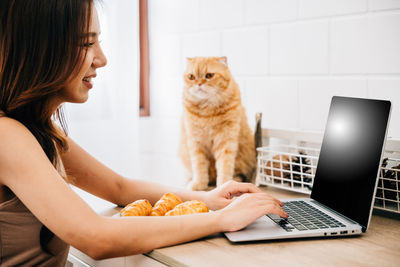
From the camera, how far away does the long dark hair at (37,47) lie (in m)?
0.79

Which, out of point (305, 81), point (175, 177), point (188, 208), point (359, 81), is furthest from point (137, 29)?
point (188, 208)

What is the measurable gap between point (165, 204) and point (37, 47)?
450 millimetres

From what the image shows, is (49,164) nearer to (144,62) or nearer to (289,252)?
(289,252)

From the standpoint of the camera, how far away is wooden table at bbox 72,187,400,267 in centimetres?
71

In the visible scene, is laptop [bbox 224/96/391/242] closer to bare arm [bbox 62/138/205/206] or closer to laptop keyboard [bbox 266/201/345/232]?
laptop keyboard [bbox 266/201/345/232]

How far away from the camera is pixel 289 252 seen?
0.75 meters

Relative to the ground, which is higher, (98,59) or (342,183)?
(98,59)

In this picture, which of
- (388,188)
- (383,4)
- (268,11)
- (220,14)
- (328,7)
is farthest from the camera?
(220,14)

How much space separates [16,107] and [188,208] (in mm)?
426

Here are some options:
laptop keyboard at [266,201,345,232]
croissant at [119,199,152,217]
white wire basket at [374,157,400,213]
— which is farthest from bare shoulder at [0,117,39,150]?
white wire basket at [374,157,400,213]

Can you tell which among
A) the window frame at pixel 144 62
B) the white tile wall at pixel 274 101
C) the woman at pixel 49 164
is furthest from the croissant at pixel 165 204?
the window frame at pixel 144 62

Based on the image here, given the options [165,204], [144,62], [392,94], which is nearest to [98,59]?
[165,204]

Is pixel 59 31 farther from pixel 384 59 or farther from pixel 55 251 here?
pixel 384 59

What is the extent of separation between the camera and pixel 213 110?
1342 mm
